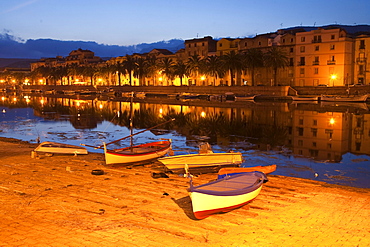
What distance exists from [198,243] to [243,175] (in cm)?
439

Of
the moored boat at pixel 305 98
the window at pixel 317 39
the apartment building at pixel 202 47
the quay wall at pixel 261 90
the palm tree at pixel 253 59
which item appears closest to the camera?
the quay wall at pixel 261 90

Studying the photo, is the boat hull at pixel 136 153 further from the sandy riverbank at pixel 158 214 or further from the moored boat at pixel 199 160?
the moored boat at pixel 199 160

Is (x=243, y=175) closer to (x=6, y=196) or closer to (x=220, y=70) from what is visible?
(x=6, y=196)

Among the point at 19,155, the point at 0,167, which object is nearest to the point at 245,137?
the point at 19,155

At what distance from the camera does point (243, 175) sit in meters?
13.1

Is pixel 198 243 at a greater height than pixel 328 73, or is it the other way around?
pixel 328 73

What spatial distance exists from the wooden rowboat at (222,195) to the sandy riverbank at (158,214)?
33 centimetres

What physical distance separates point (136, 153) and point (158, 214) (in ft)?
23.7

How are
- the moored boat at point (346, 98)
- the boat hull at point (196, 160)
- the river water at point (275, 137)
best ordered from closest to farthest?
the boat hull at point (196, 160) < the river water at point (275, 137) < the moored boat at point (346, 98)

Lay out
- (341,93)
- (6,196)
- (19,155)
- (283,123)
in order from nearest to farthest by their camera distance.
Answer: (6,196) < (19,155) < (283,123) < (341,93)

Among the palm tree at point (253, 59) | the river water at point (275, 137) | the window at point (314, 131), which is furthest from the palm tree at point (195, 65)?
the window at point (314, 131)

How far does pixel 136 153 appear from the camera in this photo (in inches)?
707

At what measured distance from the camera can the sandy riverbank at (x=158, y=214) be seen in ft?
30.7

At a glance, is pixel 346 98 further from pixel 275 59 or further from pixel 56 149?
pixel 56 149
